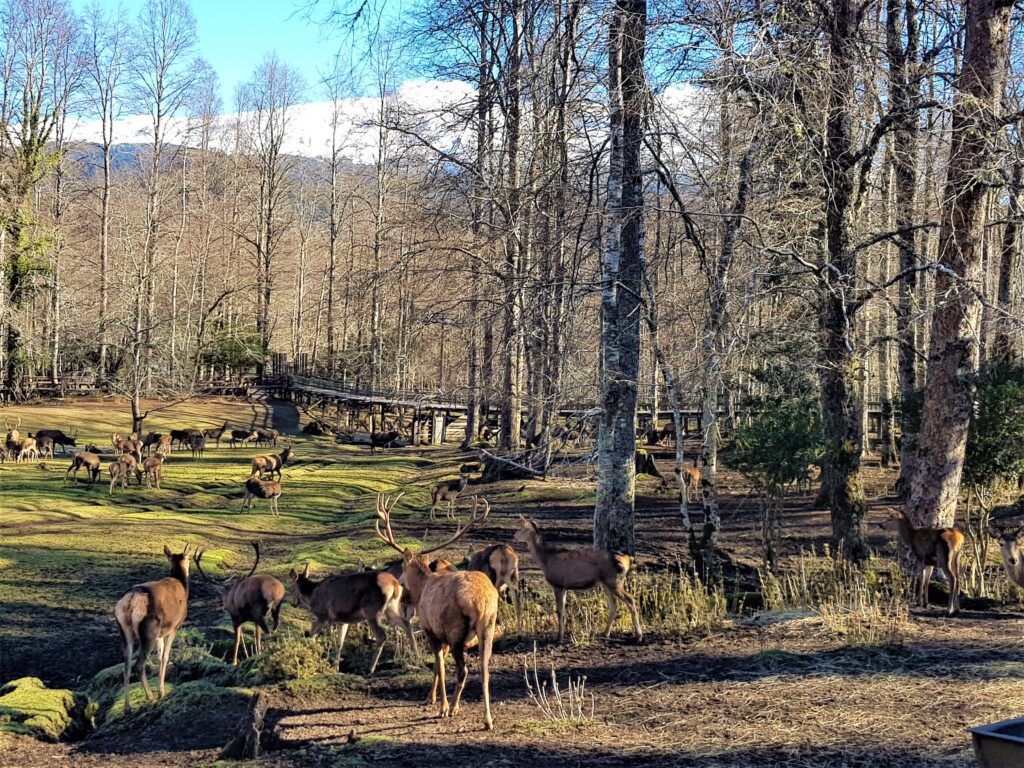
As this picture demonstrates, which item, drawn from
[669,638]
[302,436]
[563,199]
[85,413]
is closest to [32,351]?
[85,413]

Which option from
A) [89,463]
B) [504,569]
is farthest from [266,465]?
[504,569]

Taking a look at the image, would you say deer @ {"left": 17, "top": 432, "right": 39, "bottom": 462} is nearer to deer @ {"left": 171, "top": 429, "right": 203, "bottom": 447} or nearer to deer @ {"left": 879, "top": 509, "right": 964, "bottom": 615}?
deer @ {"left": 171, "top": 429, "right": 203, "bottom": 447}

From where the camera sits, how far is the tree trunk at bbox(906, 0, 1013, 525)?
39.7 ft

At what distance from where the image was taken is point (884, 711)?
724 centimetres

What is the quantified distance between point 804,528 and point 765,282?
5.98 m

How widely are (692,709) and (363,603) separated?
11.9 feet

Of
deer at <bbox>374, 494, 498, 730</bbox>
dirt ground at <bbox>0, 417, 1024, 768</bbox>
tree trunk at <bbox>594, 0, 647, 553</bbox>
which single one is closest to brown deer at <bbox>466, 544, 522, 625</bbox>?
dirt ground at <bbox>0, 417, 1024, 768</bbox>

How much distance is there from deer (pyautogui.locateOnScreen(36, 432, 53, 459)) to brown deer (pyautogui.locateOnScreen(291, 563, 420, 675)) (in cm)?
2608

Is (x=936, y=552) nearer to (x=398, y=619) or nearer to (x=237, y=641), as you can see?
(x=398, y=619)

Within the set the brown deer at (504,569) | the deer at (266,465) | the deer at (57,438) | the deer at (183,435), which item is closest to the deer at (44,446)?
the deer at (57,438)

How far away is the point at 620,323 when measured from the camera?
12156 millimetres

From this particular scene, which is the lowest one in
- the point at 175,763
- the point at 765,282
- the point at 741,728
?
the point at 175,763

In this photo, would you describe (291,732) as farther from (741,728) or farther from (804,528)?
(804,528)

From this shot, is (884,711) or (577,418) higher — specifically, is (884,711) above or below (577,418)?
below
